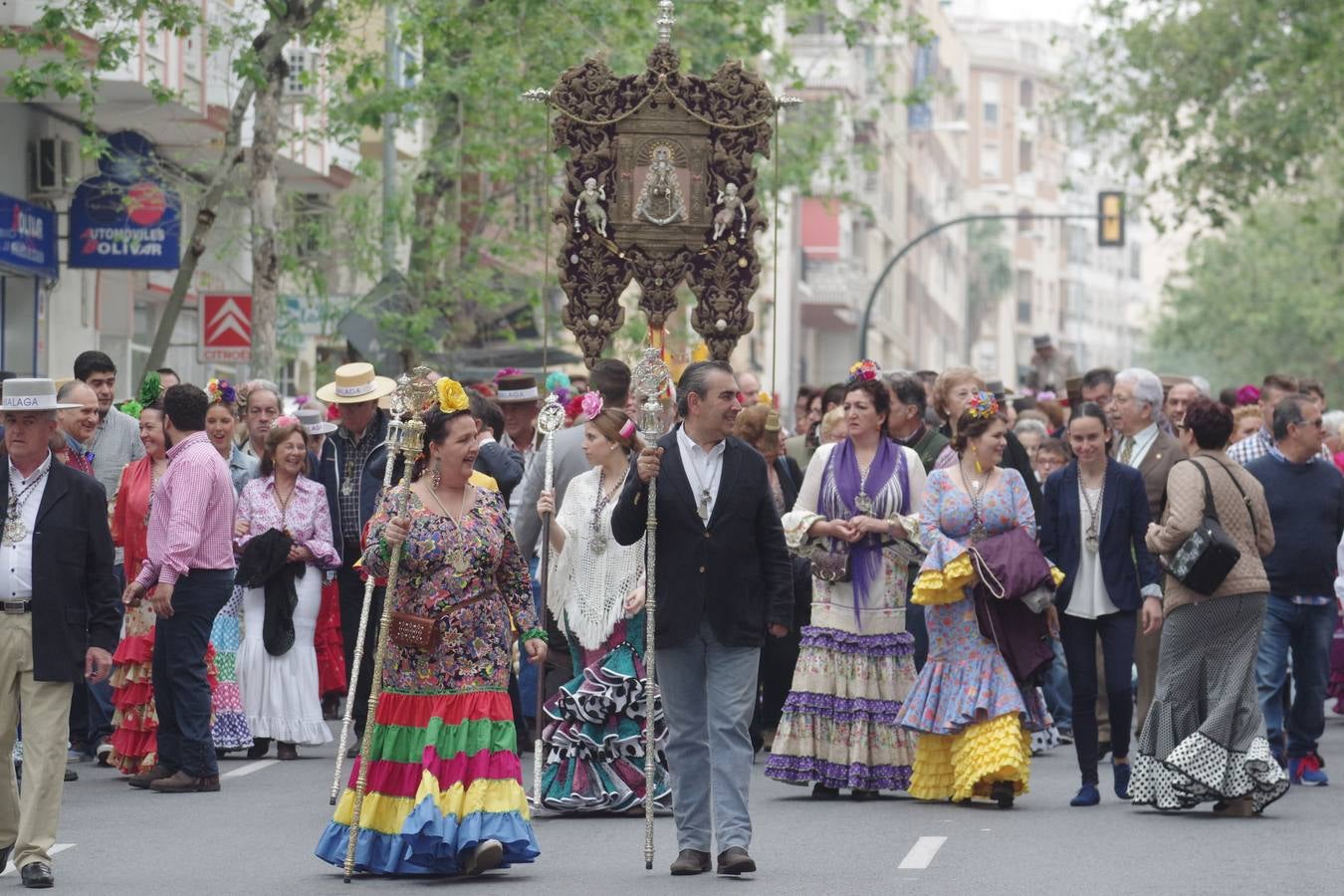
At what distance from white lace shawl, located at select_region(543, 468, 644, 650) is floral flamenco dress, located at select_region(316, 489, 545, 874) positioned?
7.58 feet

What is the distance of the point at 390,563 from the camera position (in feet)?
35.5

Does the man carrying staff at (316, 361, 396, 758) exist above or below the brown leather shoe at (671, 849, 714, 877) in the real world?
above

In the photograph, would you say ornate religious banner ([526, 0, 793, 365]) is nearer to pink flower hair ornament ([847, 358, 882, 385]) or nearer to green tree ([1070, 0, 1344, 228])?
pink flower hair ornament ([847, 358, 882, 385])

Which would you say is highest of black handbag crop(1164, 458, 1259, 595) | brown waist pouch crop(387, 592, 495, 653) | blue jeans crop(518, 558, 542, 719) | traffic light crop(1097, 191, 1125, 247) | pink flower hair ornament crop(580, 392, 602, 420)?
traffic light crop(1097, 191, 1125, 247)

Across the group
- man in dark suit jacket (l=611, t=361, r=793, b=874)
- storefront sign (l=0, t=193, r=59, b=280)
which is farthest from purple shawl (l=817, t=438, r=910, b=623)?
storefront sign (l=0, t=193, r=59, b=280)

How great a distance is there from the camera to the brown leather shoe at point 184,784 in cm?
1421

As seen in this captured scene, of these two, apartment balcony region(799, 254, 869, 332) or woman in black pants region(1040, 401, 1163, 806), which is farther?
apartment balcony region(799, 254, 869, 332)

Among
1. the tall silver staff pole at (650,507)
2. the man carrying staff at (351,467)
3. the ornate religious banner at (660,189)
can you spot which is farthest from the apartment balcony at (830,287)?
the tall silver staff pole at (650,507)

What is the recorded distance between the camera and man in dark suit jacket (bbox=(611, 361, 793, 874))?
11.0 metres

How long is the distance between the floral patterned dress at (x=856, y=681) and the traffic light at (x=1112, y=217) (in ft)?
103

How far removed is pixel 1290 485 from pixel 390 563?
19.6 ft

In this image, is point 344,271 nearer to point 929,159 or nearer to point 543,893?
point 543,893

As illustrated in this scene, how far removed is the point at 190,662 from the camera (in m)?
14.0

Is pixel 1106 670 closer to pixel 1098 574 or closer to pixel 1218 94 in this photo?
pixel 1098 574
